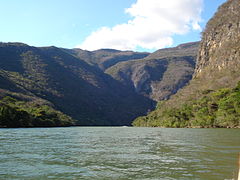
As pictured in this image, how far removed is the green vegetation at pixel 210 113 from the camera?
Answer: 111 metres

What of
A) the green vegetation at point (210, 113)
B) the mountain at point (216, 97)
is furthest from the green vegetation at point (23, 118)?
the mountain at point (216, 97)

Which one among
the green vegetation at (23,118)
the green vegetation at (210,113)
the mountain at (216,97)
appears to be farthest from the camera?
the green vegetation at (23,118)

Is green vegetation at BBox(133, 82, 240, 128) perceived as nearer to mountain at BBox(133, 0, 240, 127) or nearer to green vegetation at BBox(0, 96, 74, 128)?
mountain at BBox(133, 0, 240, 127)

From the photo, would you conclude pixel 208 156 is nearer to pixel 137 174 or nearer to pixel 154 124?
pixel 137 174

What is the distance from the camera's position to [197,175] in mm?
16906

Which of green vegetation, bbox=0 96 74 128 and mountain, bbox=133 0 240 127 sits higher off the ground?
mountain, bbox=133 0 240 127

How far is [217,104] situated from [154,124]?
5081 cm

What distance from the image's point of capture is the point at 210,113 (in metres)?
129

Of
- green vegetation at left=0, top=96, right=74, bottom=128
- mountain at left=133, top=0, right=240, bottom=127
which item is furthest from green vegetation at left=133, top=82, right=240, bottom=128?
green vegetation at left=0, top=96, right=74, bottom=128

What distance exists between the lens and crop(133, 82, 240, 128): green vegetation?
110875mm

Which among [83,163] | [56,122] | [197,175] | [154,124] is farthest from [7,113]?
[197,175]

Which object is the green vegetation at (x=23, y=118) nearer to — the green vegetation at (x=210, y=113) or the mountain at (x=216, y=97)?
the green vegetation at (x=210, y=113)

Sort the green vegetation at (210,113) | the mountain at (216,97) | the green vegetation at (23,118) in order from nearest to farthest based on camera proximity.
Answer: the green vegetation at (210,113) → the mountain at (216,97) → the green vegetation at (23,118)

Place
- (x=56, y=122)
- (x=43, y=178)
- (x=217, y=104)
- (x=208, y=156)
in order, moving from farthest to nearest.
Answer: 1. (x=56, y=122)
2. (x=217, y=104)
3. (x=208, y=156)
4. (x=43, y=178)
